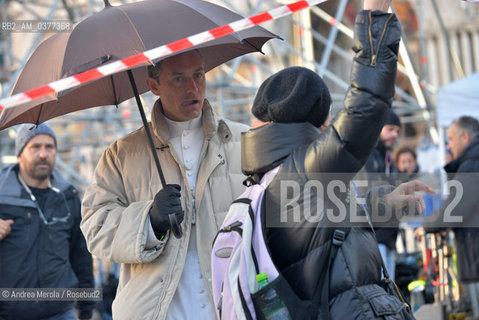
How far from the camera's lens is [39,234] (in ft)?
15.4

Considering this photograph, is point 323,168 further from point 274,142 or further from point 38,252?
point 38,252

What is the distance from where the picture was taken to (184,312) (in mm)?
2990

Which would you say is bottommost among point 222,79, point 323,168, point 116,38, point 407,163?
point 407,163

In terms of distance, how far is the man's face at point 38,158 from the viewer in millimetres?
4809

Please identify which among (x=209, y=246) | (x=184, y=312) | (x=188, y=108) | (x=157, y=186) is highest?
(x=188, y=108)

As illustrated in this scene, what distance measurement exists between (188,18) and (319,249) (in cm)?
128

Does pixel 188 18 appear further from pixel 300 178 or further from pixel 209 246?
pixel 300 178

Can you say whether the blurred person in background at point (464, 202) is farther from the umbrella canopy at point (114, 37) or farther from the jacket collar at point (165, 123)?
the jacket collar at point (165, 123)

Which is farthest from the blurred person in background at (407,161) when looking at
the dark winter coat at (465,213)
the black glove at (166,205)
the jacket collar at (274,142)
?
the jacket collar at (274,142)

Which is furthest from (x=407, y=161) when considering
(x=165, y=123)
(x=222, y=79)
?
(x=165, y=123)

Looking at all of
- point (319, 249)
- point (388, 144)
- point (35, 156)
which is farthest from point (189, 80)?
point (388, 144)

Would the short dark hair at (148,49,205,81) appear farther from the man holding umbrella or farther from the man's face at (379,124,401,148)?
the man's face at (379,124,401,148)

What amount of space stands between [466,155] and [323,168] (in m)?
4.01

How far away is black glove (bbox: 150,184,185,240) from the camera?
9.20 ft
